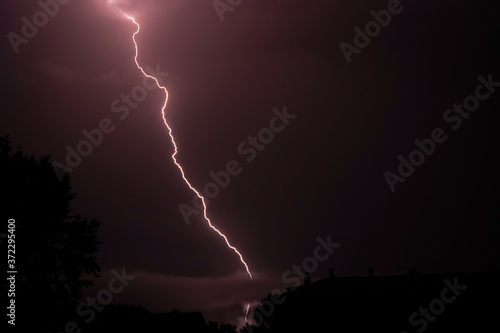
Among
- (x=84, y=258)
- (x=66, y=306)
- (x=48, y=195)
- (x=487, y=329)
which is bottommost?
(x=487, y=329)

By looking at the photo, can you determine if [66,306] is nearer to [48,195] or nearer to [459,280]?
[48,195]

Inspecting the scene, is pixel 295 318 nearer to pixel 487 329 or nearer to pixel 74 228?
pixel 487 329

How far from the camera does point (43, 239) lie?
27.0 meters

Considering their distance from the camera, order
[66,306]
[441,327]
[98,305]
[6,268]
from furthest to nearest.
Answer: [441,327] → [98,305] → [66,306] → [6,268]

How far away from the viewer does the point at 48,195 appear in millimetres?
27422

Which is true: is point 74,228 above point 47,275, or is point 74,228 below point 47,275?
above

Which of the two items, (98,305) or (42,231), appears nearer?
Result: (42,231)

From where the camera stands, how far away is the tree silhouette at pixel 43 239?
25.4 metres

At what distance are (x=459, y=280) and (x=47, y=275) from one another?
74.8ft

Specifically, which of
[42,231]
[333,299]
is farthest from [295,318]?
[42,231]

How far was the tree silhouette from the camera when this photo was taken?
2541 cm

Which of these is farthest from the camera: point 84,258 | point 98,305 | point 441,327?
point 441,327

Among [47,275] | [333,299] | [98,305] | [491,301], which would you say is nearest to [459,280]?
[491,301]

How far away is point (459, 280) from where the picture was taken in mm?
35375
